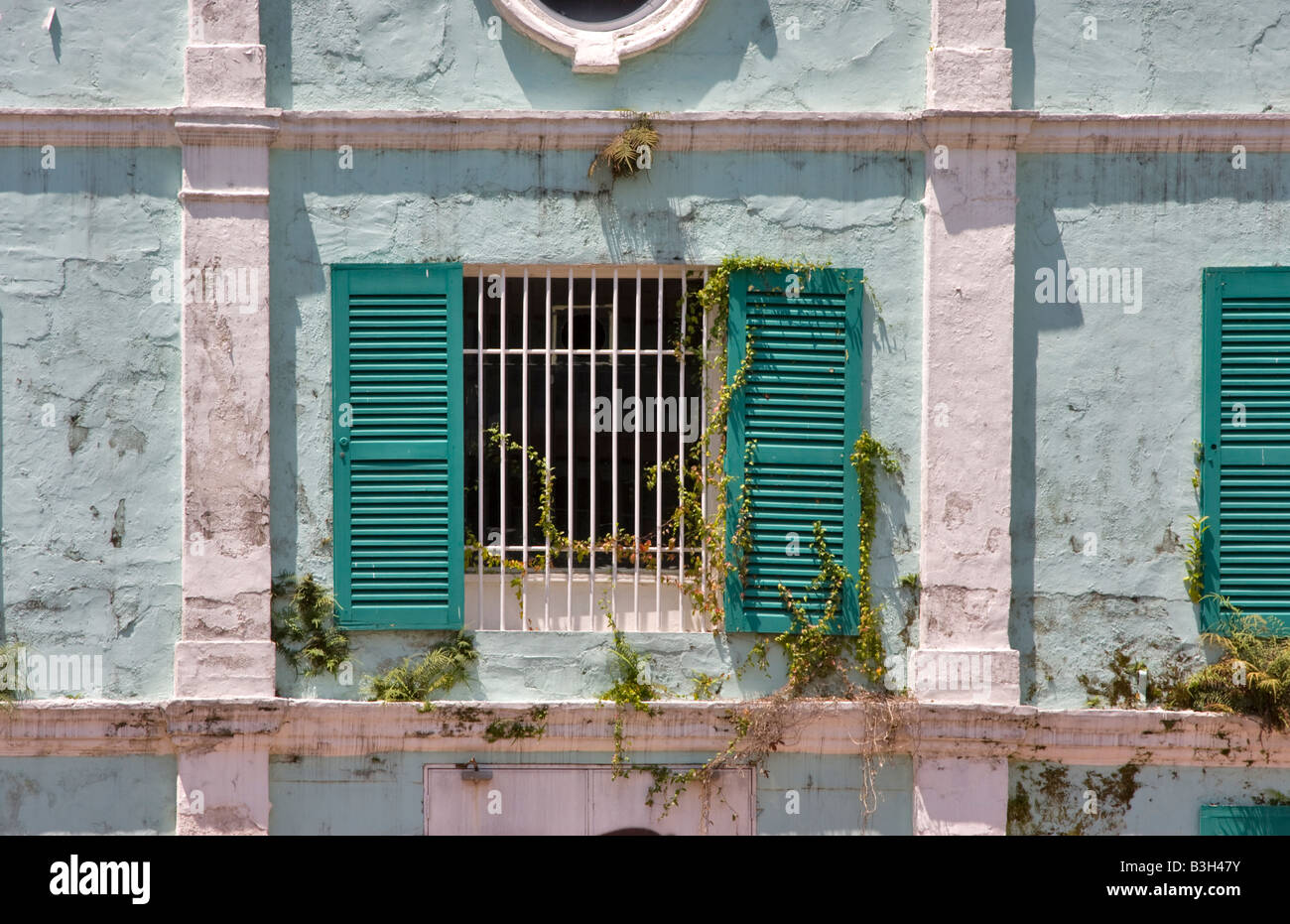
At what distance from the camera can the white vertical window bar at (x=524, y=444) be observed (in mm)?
7844

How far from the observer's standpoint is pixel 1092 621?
25.6ft

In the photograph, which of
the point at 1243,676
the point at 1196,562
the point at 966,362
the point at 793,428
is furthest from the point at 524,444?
the point at 1243,676

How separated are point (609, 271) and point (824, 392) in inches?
53.5

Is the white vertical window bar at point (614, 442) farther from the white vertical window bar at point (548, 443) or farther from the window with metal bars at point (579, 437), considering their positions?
the white vertical window bar at point (548, 443)

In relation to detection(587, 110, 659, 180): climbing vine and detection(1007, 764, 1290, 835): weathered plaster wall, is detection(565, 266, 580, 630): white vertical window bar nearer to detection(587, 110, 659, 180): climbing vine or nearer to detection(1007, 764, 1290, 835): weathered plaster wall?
detection(587, 110, 659, 180): climbing vine

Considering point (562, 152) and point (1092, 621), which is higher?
point (562, 152)

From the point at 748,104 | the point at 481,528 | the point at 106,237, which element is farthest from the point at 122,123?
the point at 748,104

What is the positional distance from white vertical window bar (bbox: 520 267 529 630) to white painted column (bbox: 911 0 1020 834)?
2166 millimetres

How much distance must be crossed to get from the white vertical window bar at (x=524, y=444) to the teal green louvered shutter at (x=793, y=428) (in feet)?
3.65

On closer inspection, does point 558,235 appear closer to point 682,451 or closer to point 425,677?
point 682,451

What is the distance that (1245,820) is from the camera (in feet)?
25.3

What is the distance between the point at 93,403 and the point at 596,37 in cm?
337

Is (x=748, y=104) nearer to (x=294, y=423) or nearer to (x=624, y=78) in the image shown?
(x=624, y=78)

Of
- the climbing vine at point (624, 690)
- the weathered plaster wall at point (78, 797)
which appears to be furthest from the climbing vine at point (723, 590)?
the weathered plaster wall at point (78, 797)
